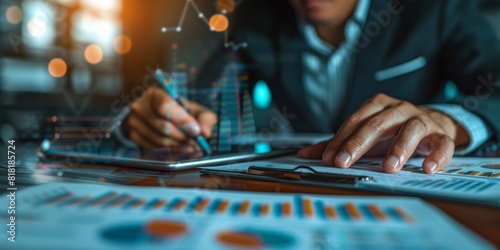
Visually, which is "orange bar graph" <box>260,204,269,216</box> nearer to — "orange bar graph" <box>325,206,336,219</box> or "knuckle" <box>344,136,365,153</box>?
"orange bar graph" <box>325,206,336,219</box>

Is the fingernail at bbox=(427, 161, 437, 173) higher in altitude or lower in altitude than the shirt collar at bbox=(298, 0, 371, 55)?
lower

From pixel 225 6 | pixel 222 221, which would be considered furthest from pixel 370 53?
pixel 222 221

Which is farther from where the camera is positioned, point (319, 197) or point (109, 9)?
point (109, 9)

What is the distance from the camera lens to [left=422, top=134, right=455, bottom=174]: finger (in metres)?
0.40

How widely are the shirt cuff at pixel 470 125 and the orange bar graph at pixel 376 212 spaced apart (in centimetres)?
37

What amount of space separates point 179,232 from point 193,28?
1.76 ft

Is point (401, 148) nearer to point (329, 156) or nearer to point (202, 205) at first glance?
point (329, 156)

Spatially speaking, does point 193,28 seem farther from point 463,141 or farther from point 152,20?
point 463,141

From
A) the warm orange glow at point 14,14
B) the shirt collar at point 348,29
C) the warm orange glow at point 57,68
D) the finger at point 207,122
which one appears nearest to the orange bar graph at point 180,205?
the finger at point 207,122

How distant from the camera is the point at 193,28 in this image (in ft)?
2.24

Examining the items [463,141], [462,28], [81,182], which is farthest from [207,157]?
[462,28]

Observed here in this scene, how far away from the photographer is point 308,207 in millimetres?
253
